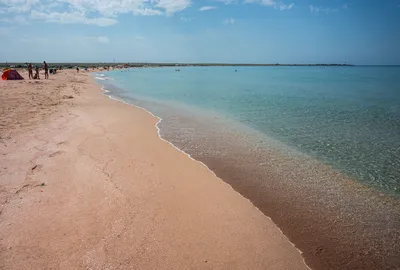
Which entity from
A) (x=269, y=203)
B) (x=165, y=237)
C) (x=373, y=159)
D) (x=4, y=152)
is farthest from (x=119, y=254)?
(x=373, y=159)

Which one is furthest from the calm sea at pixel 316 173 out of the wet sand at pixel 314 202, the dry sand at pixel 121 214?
the dry sand at pixel 121 214

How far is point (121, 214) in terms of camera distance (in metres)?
4.61

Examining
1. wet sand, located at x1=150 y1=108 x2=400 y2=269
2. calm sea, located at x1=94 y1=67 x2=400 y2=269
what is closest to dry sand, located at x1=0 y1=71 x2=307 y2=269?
wet sand, located at x1=150 y1=108 x2=400 y2=269

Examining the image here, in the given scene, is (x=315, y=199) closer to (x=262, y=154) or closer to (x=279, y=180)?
(x=279, y=180)

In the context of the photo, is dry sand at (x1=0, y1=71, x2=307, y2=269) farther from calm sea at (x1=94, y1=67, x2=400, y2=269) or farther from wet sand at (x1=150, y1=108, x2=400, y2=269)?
calm sea at (x1=94, y1=67, x2=400, y2=269)

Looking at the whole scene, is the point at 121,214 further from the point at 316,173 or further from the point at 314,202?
the point at 316,173

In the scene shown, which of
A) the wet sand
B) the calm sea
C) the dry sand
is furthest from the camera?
the calm sea

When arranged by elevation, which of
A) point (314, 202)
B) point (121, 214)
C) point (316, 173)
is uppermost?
point (121, 214)

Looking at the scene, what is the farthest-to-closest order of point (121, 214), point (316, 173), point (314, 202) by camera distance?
point (316, 173), point (314, 202), point (121, 214)

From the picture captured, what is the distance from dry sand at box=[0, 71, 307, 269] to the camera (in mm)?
3666

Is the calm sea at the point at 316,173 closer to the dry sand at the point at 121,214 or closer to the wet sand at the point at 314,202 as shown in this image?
the wet sand at the point at 314,202

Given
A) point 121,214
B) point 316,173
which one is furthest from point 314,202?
point 121,214

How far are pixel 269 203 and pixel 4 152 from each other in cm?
680

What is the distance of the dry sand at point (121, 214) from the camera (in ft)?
12.0
